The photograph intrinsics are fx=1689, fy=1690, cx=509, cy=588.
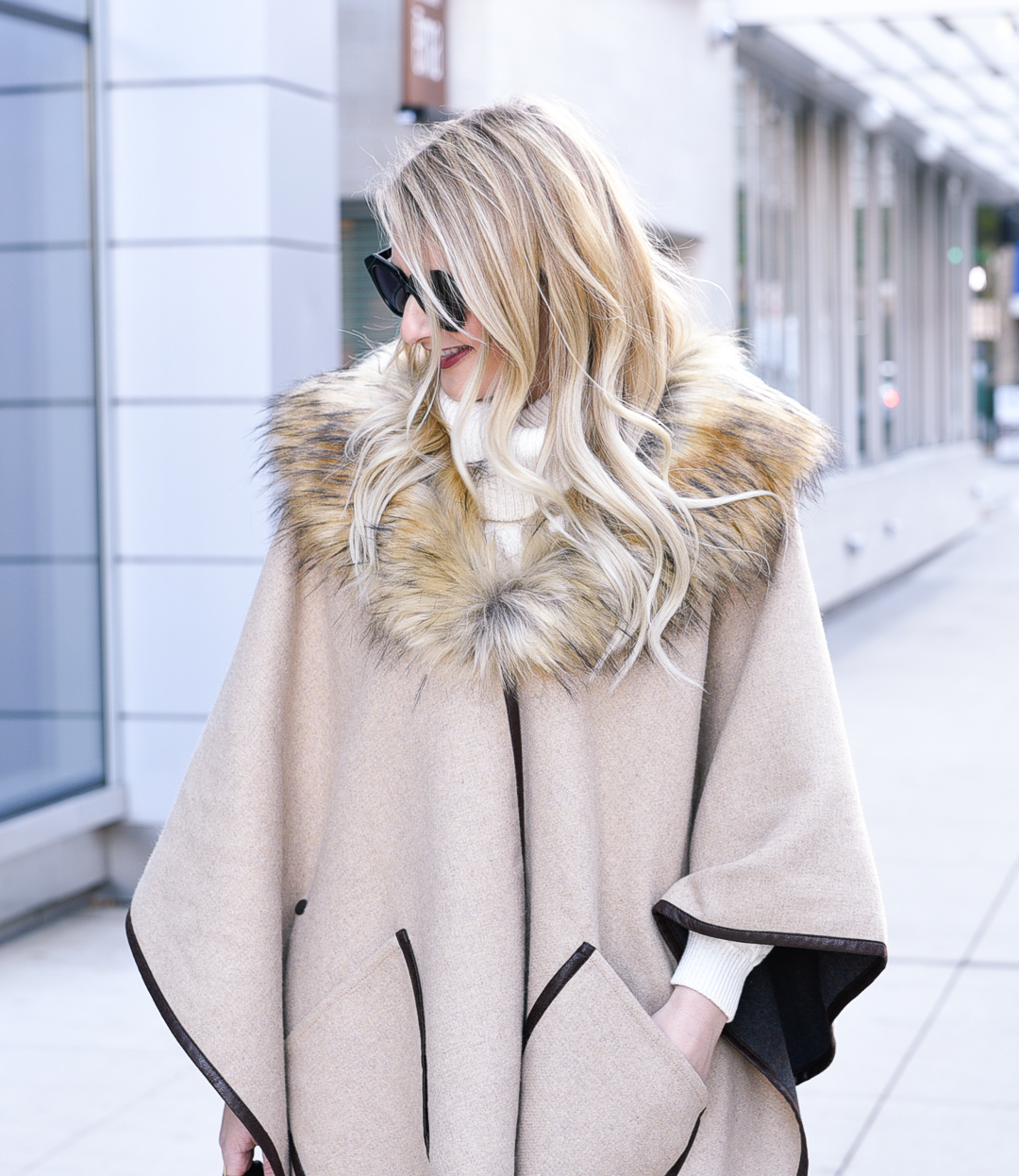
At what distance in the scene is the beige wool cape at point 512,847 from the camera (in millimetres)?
1980

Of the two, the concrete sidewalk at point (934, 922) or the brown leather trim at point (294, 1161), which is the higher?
the brown leather trim at point (294, 1161)

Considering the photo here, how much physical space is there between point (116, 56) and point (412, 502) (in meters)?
4.56

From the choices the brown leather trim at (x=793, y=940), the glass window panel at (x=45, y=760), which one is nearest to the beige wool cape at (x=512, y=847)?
the brown leather trim at (x=793, y=940)

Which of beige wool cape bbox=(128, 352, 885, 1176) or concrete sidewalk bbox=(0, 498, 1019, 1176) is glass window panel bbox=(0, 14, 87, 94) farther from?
beige wool cape bbox=(128, 352, 885, 1176)

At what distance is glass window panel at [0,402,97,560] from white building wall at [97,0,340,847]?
0.10m

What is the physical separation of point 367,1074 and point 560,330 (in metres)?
0.96

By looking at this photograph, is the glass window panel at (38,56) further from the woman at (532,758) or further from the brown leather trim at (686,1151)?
the brown leather trim at (686,1151)

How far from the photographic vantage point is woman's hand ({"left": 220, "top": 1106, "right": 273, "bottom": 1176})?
2160mm

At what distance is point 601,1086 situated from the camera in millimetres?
1964

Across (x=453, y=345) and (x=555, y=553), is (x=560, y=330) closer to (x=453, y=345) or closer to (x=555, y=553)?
(x=453, y=345)

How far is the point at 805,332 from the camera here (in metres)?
14.8

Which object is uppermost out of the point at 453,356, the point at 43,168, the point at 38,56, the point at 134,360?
the point at 38,56

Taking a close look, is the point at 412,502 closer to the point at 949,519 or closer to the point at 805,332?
the point at 805,332

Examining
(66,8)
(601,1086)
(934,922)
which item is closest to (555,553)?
(601,1086)
